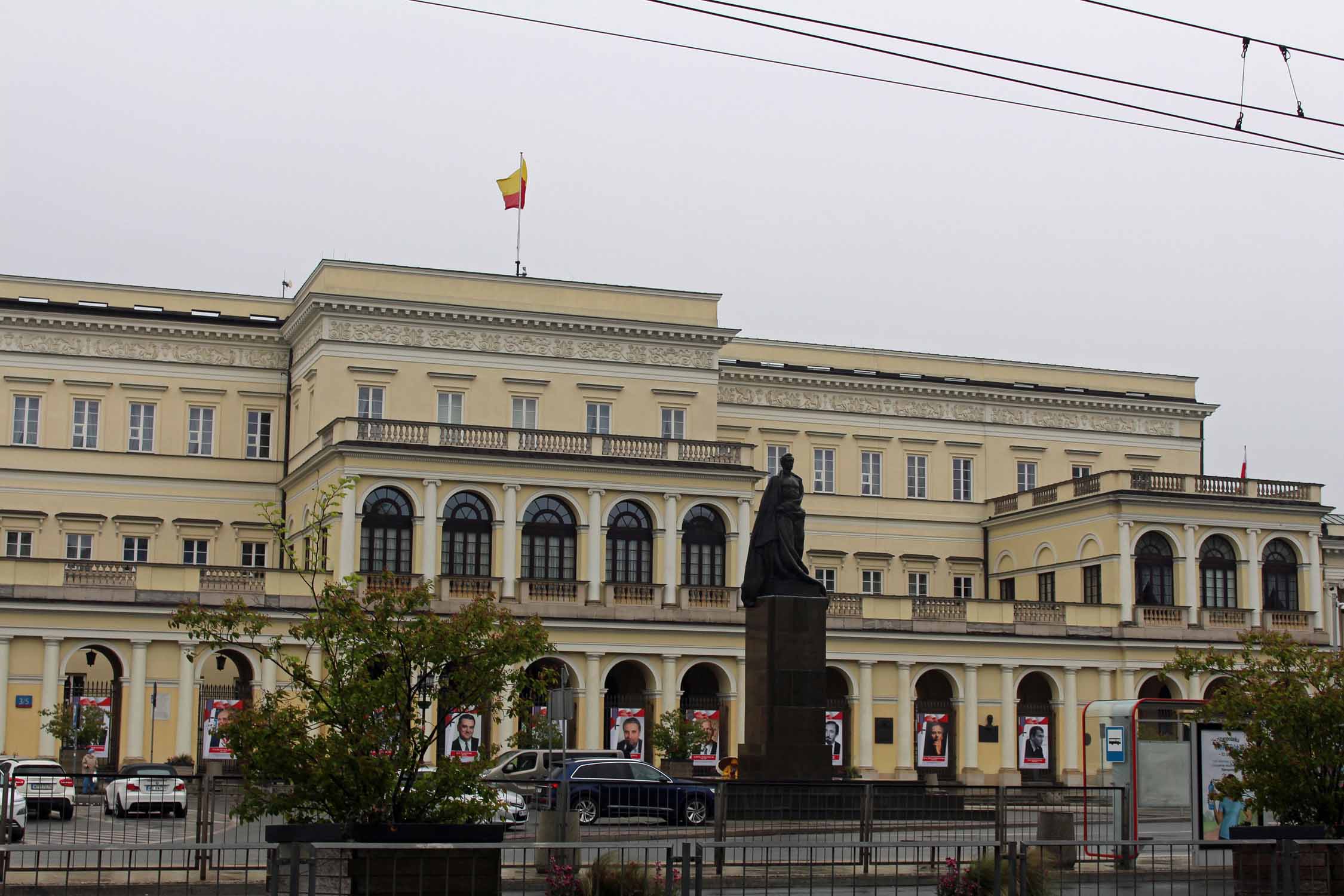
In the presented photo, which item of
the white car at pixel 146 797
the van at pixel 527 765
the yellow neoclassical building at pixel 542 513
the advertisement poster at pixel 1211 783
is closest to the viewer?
the white car at pixel 146 797

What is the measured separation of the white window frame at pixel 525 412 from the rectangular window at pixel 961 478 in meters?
18.6

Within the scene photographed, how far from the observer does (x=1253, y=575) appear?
6169 cm

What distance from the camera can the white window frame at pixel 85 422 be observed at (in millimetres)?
59031

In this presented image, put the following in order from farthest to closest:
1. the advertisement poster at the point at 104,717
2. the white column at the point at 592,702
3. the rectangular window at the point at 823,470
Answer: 1. the rectangular window at the point at 823,470
2. the white column at the point at 592,702
3. the advertisement poster at the point at 104,717

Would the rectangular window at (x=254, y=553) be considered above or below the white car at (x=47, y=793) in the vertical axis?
above

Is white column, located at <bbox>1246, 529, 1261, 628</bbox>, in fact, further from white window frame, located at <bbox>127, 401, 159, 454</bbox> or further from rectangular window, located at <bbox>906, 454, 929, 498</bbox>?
white window frame, located at <bbox>127, 401, 159, 454</bbox>

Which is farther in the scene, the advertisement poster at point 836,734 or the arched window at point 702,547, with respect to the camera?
the arched window at point 702,547

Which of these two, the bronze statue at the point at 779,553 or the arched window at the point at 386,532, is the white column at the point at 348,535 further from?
the bronze statue at the point at 779,553

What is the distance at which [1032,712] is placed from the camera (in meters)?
60.0

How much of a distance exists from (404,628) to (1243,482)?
1999 inches

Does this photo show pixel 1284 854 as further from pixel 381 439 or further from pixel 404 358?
pixel 404 358

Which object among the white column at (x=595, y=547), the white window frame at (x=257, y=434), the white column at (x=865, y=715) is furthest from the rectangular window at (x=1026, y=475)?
the white window frame at (x=257, y=434)

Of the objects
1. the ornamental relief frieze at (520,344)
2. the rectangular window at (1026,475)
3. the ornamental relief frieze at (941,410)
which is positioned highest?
the ornamental relief frieze at (520,344)

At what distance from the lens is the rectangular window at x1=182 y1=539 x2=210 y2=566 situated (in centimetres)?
5969
